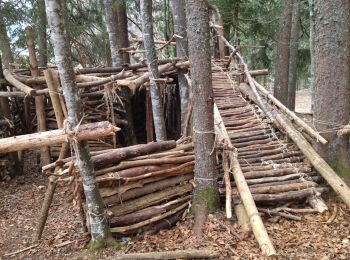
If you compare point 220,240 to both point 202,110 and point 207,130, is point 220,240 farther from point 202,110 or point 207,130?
point 202,110

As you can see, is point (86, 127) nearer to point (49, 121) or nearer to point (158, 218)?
point (158, 218)

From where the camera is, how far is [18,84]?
7.35m

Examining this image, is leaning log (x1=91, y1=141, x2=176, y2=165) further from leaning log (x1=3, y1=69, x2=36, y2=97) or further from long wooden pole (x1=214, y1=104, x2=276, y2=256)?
leaning log (x1=3, y1=69, x2=36, y2=97)

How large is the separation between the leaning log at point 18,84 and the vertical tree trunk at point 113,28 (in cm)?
277

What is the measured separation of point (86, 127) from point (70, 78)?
0.60 metres

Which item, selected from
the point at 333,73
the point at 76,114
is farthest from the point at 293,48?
the point at 76,114

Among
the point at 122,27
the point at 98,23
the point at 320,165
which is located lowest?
the point at 320,165

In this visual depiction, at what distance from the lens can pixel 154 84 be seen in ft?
22.7

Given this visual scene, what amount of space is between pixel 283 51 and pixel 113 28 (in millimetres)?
4979

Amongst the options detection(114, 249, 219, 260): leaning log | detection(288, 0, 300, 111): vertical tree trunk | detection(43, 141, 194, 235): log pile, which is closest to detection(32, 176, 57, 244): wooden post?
detection(43, 141, 194, 235): log pile

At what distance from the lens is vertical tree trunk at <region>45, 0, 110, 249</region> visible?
12.4ft

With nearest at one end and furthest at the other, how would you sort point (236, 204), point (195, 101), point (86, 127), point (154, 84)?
point (86, 127), point (195, 101), point (236, 204), point (154, 84)

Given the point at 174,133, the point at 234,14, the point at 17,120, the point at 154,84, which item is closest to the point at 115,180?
the point at 154,84

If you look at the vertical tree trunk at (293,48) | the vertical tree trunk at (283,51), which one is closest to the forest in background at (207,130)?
the vertical tree trunk at (283,51)
